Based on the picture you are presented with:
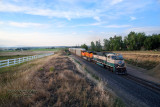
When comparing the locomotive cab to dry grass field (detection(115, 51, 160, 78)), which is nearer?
the locomotive cab

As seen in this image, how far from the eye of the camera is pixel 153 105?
6.51m

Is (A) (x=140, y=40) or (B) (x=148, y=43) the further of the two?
(A) (x=140, y=40)

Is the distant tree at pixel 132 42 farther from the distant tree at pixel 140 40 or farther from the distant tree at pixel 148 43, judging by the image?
the distant tree at pixel 148 43

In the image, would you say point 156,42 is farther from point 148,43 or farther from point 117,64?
point 117,64

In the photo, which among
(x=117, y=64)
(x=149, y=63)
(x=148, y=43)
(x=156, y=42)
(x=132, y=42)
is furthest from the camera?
(x=132, y=42)

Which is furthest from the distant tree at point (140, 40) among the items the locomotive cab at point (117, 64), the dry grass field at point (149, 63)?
the locomotive cab at point (117, 64)

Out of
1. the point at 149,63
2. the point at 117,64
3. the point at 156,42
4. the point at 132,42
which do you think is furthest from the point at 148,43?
the point at 117,64

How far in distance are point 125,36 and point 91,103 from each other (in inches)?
3287

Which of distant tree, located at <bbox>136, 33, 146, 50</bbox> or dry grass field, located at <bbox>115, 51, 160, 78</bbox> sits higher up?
distant tree, located at <bbox>136, 33, 146, 50</bbox>

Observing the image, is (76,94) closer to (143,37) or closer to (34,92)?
(34,92)

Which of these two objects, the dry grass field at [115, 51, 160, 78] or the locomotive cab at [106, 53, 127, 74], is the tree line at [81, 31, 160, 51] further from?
the locomotive cab at [106, 53, 127, 74]

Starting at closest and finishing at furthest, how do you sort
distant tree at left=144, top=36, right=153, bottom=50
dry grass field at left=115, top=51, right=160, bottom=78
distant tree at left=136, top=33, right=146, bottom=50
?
dry grass field at left=115, top=51, right=160, bottom=78 → distant tree at left=144, top=36, right=153, bottom=50 → distant tree at left=136, top=33, right=146, bottom=50

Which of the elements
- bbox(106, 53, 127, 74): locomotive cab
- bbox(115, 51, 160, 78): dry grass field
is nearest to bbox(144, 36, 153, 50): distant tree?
bbox(115, 51, 160, 78): dry grass field

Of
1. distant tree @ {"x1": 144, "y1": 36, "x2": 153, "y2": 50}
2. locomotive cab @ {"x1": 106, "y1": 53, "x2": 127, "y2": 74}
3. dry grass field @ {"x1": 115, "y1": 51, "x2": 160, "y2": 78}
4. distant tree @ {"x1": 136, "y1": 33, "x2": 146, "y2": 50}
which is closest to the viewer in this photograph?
locomotive cab @ {"x1": 106, "y1": 53, "x2": 127, "y2": 74}
